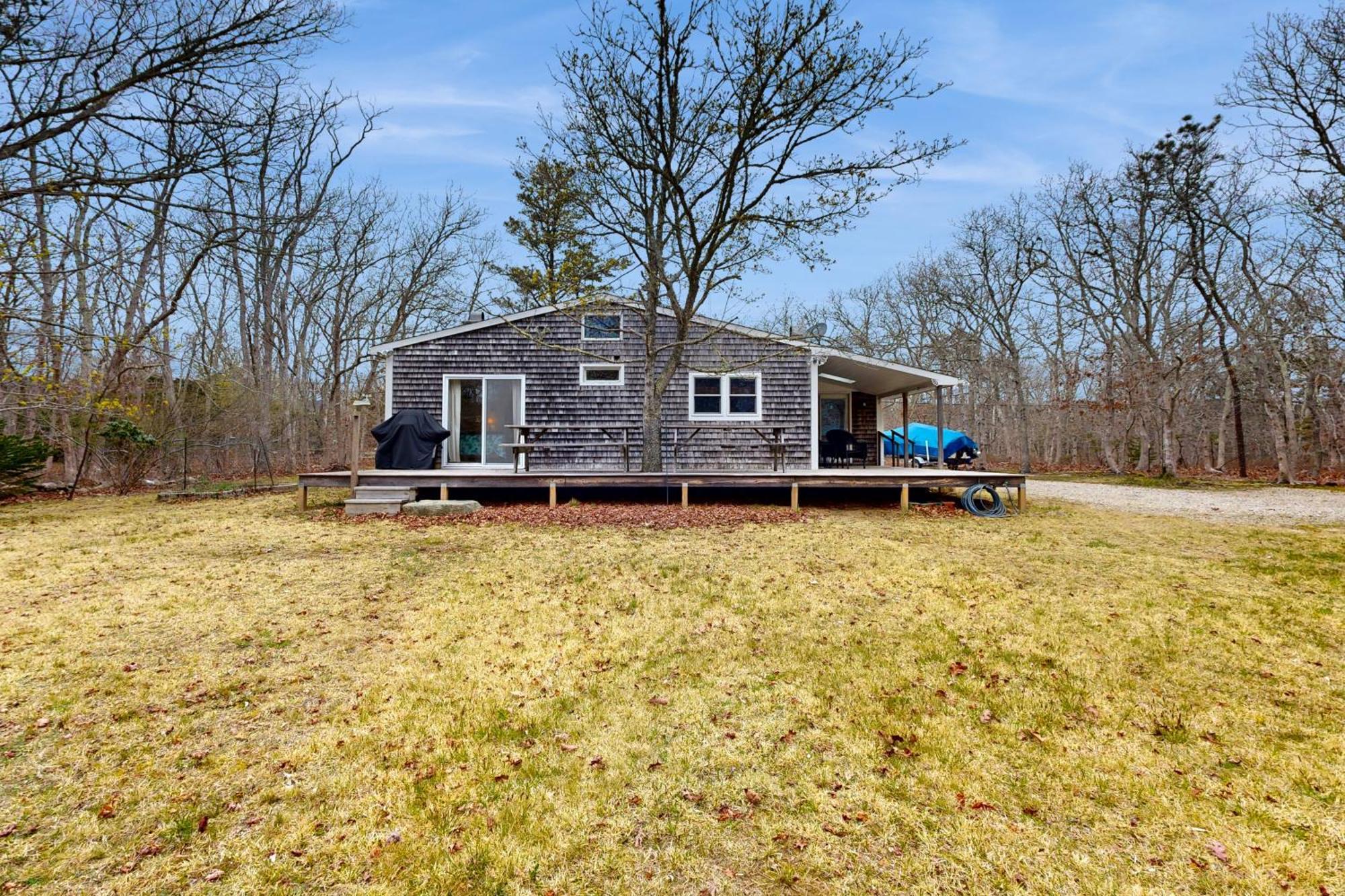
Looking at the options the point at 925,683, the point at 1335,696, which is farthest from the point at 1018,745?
the point at 1335,696

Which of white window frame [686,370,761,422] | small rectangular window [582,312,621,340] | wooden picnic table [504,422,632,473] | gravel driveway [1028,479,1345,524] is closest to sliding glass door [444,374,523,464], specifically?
wooden picnic table [504,422,632,473]

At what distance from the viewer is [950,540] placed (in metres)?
7.94

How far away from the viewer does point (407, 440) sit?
1112cm

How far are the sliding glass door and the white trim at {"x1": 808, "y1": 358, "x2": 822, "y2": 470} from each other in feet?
20.1

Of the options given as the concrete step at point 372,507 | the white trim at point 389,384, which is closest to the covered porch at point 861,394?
the concrete step at point 372,507

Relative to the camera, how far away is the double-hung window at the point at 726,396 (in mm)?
12617

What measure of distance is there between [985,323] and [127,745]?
92.4 feet

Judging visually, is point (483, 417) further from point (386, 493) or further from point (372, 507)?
point (372, 507)

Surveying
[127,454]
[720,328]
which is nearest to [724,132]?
[720,328]

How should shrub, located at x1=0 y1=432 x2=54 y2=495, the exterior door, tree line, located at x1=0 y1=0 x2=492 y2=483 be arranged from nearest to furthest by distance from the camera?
1. tree line, located at x1=0 y1=0 x2=492 y2=483
2. shrub, located at x1=0 y1=432 x2=54 y2=495
3. the exterior door

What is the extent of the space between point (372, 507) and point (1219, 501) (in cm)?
1592

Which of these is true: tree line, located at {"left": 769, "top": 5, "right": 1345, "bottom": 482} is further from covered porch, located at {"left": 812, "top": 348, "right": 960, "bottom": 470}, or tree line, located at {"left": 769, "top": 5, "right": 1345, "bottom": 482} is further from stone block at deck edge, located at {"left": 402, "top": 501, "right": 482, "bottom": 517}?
stone block at deck edge, located at {"left": 402, "top": 501, "right": 482, "bottom": 517}

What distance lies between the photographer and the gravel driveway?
9695 mm

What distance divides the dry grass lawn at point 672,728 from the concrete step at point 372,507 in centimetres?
332
